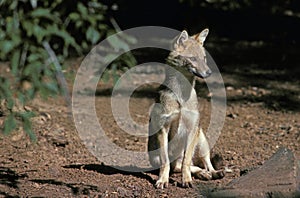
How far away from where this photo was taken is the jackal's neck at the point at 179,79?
5004 mm

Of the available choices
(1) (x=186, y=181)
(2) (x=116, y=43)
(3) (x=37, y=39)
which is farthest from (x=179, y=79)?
(3) (x=37, y=39)

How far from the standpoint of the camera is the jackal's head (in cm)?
488

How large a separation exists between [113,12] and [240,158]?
22.5 feet

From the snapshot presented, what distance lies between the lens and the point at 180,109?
496 cm

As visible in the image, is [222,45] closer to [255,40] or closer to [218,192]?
[255,40]

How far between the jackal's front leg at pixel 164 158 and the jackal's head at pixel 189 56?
19.3 inches

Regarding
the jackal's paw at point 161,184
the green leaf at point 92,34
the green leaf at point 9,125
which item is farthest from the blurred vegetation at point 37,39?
the jackal's paw at point 161,184

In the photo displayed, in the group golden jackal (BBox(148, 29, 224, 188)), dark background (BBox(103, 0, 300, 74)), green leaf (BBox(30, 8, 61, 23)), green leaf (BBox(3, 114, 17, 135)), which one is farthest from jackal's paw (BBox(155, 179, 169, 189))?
dark background (BBox(103, 0, 300, 74))

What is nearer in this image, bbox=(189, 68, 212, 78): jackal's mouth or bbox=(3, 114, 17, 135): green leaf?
bbox=(3, 114, 17, 135): green leaf

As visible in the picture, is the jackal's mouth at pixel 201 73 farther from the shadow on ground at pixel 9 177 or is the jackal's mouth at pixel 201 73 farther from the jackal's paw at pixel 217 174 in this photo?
the shadow on ground at pixel 9 177

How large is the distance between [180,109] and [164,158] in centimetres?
38

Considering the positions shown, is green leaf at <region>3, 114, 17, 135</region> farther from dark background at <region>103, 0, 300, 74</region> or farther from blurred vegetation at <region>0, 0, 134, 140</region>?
dark background at <region>103, 0, 300, 74</region>

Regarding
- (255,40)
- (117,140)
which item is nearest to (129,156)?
(117,140)

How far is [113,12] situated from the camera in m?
12.3
